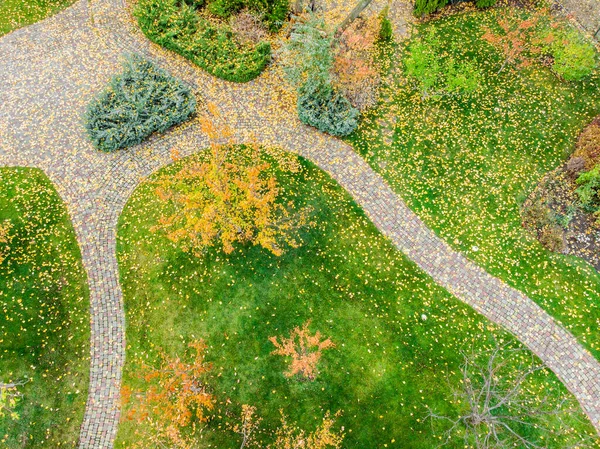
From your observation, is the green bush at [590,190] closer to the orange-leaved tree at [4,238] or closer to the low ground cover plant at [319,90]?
the low ground cover plant at [319,90]

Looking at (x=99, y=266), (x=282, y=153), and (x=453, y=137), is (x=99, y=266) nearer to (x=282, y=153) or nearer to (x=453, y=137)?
(x=282, y=153)

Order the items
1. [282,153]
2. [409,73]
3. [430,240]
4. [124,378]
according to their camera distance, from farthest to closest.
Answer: [409,73] < [282,153] < [430,240] < [124,378]

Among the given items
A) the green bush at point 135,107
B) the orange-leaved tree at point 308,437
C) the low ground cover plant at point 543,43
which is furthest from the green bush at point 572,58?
the orange-leaved tree at point 308,437

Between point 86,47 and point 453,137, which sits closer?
point 453,137

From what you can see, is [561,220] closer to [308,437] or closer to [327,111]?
[327,111]

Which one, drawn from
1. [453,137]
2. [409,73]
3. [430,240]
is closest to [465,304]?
[430,240]
